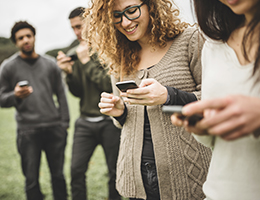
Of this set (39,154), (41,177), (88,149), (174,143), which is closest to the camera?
(174,143)

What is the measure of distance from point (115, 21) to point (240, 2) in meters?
1.10

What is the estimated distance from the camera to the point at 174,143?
1611mm

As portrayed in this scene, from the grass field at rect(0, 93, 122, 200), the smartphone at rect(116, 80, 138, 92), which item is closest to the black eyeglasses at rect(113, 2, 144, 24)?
the smartphone at rect(116, 80, 138, 92)

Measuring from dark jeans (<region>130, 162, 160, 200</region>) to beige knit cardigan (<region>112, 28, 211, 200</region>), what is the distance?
0.04m

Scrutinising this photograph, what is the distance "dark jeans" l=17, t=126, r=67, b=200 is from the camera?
10.4 ft

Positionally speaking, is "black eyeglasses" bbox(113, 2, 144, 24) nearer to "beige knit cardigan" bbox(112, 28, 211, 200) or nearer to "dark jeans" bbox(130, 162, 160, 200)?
"beige knit cardigan" bbox(112, 28, 211, 200)

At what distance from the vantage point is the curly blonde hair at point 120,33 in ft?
5.85

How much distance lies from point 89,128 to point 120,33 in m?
1.52

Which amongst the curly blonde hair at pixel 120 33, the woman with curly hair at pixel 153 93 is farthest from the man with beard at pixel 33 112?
the woman with curly hair at pixel 153 93

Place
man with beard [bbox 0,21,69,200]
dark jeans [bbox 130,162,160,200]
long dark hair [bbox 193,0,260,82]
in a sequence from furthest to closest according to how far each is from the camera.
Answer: man with beard [bbox 0,21,69,200], dark jeans [bbox 130,162,160,200], long dark hair [bbox 193,0,260,82]

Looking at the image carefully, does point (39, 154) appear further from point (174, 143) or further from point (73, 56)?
point (174, 143)

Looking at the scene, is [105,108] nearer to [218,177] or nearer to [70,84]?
[218,177]

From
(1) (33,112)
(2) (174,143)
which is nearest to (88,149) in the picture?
(1) (33,112)

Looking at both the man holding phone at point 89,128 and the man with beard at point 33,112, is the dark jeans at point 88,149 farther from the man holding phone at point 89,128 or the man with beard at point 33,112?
the man with beard at point 33,112
